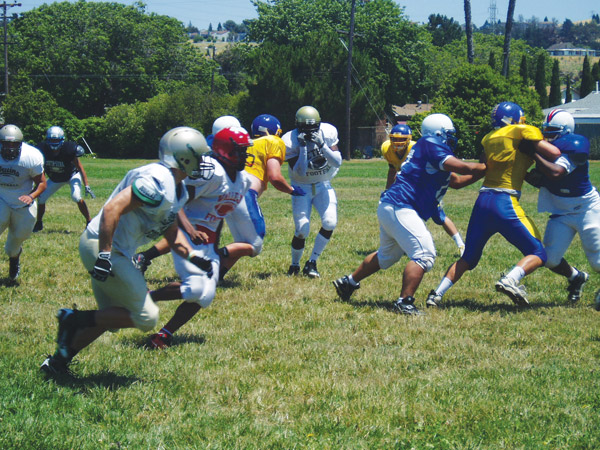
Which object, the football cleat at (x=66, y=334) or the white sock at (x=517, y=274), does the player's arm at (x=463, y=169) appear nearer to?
the white sock at (x=517, y=274)

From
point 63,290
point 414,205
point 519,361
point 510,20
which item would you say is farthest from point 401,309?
point 510,20

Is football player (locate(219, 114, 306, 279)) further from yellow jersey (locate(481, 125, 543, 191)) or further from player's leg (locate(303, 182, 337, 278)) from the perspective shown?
yellow jersey (locate(481, 125, 543, 191))

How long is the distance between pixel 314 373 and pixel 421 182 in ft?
9.05

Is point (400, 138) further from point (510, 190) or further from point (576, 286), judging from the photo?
point (576, 286)

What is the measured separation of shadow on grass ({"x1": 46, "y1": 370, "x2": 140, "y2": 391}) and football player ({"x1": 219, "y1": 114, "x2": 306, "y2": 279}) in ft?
8.36

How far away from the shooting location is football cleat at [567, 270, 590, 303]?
8.23m

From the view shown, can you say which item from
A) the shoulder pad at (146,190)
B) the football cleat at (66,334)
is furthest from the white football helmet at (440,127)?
the football cleat at (66,334)

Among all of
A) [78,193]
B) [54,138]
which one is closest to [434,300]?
[78,193]

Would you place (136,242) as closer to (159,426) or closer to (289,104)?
(159,426)

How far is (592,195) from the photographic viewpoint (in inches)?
318

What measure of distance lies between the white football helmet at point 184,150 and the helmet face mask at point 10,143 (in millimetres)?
4074

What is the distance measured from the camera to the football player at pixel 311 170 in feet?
30.5

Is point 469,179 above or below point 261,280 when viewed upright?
above

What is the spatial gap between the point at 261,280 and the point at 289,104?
153 feet
